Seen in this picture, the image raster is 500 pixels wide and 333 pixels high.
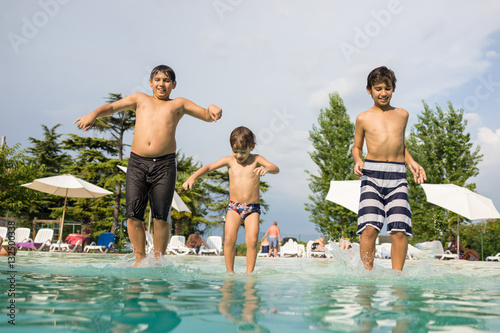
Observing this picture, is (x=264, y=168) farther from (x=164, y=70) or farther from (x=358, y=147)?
(x=164, y=70)

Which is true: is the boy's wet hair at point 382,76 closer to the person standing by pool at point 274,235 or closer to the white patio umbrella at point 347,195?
the white patio umbrella at point 347,195

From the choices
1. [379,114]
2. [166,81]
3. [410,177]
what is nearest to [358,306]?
[379,114]

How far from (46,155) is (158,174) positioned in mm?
33394

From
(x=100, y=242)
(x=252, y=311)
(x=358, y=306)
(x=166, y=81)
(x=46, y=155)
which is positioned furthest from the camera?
(x=46, y=155)

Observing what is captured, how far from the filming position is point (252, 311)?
180cm

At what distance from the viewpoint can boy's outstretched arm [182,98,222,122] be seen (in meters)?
4.28

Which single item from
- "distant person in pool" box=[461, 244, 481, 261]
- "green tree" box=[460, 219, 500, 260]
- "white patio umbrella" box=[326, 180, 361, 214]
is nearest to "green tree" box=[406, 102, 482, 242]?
"green tree" box=[460, 219, 500, 260]

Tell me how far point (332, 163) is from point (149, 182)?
Result: 1999 cm

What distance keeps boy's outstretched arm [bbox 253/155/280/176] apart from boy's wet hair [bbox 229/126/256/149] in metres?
0.24

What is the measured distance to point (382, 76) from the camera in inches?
166

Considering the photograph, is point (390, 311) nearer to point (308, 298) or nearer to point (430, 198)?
point (308, 298)

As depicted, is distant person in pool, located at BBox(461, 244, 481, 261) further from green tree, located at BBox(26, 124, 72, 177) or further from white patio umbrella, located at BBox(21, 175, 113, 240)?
green tree, located at BBox(26, 124, 72, 177)

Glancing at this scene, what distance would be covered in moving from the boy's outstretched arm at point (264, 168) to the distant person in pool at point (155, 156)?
30.5 inches

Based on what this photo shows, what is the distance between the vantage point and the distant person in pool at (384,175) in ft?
13.5
